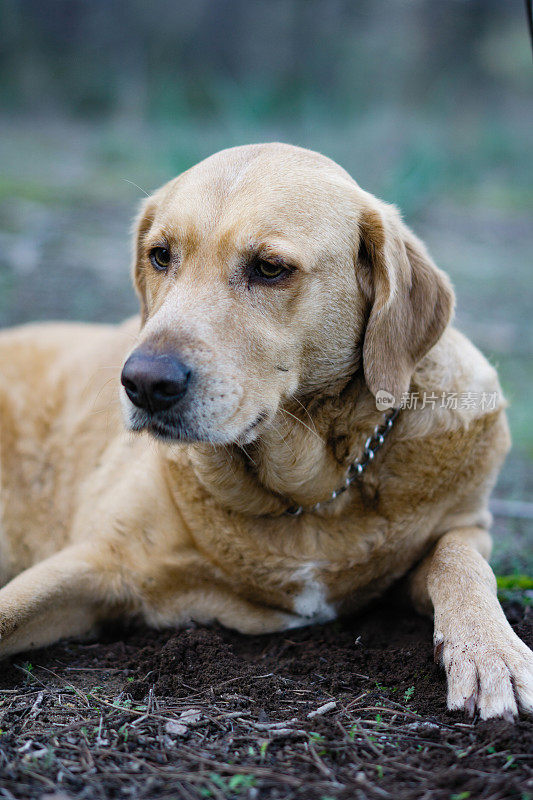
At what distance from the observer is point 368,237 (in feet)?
10.1

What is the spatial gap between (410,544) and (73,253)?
6.89 meters

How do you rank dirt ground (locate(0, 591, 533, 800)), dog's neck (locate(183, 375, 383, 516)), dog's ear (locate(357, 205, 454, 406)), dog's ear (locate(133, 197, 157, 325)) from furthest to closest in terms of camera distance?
dog's ear (locate(133, 197, 157, 325)) → dog's neck (locate(183, 375, 383, 516)) → dog's ear (locate(357, 205, 454, 406)) → dirt ground (locate(0, 591, 533, 800))

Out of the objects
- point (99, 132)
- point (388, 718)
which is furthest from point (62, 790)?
point (99, 132)

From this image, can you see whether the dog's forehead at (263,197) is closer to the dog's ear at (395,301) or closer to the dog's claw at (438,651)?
the dog's ear at (395,301)

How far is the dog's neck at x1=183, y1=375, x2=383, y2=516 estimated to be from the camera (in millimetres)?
3109

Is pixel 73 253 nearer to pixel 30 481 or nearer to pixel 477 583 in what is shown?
pixel 30 481

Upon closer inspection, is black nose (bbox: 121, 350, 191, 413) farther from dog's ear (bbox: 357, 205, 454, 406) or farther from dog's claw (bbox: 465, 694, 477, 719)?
dog's claw (bbox: 465, 694, 477, 719)

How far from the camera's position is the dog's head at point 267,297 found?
2666mm

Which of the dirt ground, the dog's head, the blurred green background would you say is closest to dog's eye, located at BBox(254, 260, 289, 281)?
the dog's head

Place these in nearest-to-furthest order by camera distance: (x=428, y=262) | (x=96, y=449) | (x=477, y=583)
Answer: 1. (x=477, y=583)
2. (x=428, y=262)
3. (x=96, y=449)

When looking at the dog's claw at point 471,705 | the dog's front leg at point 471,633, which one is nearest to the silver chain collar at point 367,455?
the dog's front leg at point 471,633

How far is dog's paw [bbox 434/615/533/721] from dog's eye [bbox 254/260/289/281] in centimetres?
136

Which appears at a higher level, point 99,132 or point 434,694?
point 99,132

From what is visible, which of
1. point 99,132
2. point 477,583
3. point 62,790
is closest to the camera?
point 62,790
